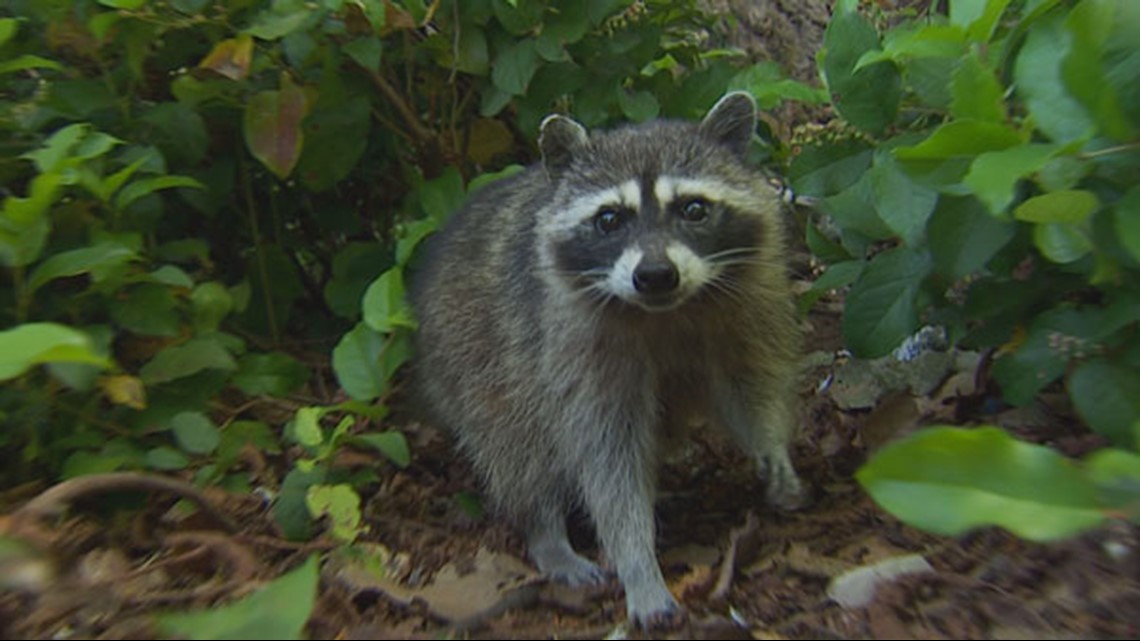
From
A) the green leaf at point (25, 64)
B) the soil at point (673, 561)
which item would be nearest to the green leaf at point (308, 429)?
the soil at point (673, 561)

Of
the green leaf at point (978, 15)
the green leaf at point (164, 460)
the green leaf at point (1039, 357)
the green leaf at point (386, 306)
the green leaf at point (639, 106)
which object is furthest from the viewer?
the green leaf at point (639, 106)

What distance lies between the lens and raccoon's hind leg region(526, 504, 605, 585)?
139 inches

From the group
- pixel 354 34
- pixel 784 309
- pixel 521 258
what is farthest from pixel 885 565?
pixel 354 34

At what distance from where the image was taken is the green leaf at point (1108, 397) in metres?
2.70

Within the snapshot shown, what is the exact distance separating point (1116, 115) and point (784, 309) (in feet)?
5.10

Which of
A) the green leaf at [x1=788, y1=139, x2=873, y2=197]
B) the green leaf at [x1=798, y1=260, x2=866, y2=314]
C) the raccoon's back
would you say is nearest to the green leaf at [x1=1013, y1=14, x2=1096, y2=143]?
the green leaf at [x1=788, y1=139, x2=873, y2=197]

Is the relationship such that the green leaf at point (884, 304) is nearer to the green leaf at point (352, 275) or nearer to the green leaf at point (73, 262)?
the green leaf at point (352, 275)

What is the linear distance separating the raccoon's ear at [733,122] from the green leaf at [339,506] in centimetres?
172

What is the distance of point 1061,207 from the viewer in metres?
2.46

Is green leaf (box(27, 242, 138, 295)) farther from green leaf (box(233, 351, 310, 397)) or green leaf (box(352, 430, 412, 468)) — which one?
green leaf (box(352, 430, 412, 468))

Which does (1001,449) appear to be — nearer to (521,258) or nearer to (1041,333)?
(1041,333)

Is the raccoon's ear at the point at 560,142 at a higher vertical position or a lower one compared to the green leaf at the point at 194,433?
higher

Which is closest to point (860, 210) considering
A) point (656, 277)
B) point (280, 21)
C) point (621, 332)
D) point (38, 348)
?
point (656, 277)

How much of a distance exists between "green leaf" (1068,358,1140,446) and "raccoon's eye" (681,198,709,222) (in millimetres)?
1237
